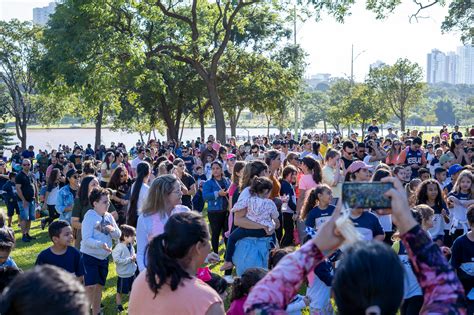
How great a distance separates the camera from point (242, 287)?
4715mm

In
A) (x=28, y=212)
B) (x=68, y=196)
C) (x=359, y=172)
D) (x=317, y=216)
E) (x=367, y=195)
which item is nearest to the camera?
(x=367, y=195)

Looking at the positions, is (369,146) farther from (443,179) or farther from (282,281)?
→ (282,281)

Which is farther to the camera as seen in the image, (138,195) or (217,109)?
(217,109)

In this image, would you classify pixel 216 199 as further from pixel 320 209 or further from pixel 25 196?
pixel 25 196

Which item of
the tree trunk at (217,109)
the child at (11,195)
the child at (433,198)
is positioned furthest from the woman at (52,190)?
the tree trunk at (217,109)

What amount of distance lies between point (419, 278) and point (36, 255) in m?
10.8

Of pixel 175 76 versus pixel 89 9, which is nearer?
pixel 89 9

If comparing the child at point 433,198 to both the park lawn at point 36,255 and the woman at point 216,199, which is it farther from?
the woman at point 216,199

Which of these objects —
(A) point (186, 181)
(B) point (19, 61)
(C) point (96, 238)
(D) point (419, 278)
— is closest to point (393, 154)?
(A) point (186, 181)

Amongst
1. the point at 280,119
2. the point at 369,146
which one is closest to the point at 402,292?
the point at 369,146

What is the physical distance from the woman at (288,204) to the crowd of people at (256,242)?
19mm

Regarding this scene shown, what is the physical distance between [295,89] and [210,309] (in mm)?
29050

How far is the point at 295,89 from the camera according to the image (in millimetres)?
31453

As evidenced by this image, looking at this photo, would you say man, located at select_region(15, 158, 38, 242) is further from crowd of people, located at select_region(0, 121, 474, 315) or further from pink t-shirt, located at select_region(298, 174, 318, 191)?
pink t-shirt, located at select_region(298, 174, 318, 191)
